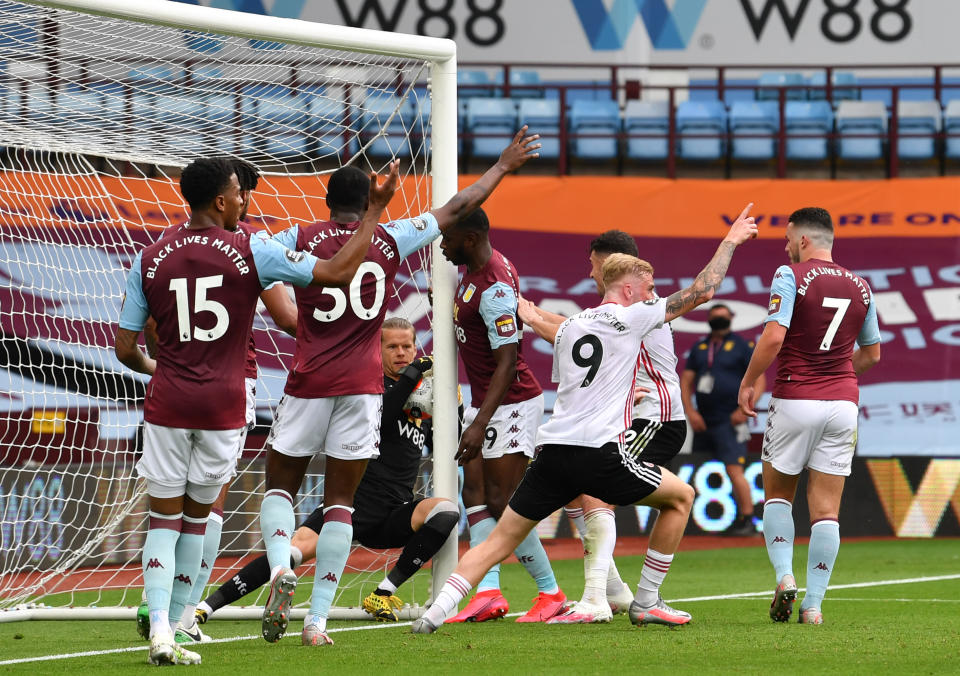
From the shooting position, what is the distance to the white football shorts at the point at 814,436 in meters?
6.50

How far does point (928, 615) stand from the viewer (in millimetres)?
6727

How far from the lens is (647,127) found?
16500 mm

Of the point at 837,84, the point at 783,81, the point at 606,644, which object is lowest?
the point at 606,644

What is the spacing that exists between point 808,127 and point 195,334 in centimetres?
1319

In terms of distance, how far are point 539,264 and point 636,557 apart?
159 inches

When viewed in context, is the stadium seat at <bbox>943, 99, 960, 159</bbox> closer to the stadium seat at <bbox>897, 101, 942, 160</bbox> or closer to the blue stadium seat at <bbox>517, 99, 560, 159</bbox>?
the stadium seat at <bbox>897, 101, 942, 160</bbox>

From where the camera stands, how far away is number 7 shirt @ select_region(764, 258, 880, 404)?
6.53 m

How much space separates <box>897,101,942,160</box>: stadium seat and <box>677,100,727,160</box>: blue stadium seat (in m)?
2.22

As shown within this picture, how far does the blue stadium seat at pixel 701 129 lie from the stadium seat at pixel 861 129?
1.49 m

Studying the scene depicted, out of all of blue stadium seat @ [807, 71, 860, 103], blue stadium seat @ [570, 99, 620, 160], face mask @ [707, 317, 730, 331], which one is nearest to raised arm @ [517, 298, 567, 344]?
face mask @ [707, 317, 730, 331]

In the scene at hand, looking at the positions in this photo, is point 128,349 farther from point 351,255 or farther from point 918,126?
point 918,126

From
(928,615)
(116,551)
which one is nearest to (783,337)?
(928,615)

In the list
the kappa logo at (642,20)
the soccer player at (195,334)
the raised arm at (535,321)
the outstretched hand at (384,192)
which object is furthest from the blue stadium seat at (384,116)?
the kappa logo at (642,20)

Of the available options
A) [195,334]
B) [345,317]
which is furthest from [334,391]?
[195,334]
